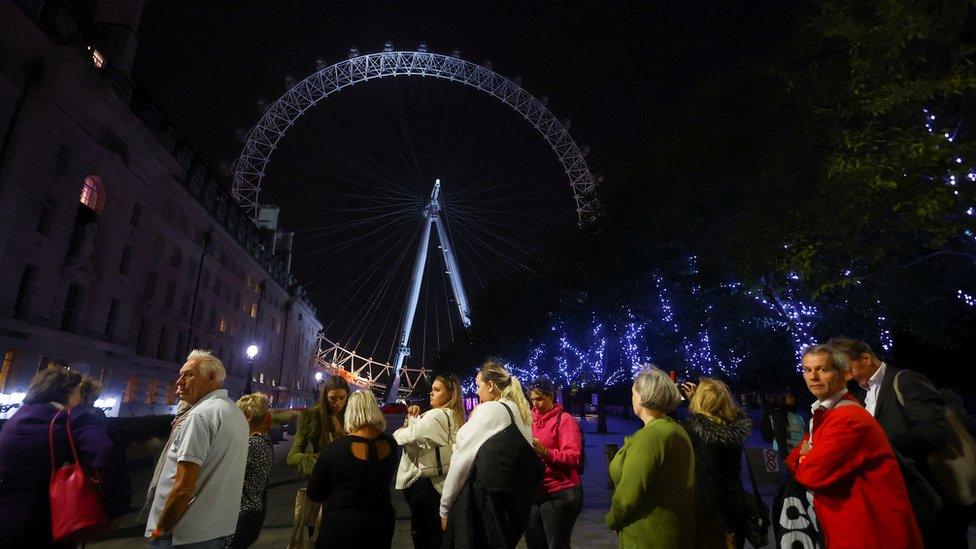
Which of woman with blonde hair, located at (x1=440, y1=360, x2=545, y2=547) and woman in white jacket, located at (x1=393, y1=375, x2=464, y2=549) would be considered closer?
woman with blonde hair, located at (x1=440, y1=360, x2=545, y2=547)

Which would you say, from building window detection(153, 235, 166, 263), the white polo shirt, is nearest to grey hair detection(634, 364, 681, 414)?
the white polo shirt

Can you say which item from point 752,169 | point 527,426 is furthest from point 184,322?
point 527,426

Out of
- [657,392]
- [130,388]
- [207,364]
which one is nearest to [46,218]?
[130,388]

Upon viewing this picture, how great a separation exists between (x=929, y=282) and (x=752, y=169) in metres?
5.21

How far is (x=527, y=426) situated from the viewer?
4.11 meters

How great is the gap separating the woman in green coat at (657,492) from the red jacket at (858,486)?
0.71 metres

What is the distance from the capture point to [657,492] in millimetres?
3264

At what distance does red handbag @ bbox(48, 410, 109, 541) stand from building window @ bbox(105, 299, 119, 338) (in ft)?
98.8

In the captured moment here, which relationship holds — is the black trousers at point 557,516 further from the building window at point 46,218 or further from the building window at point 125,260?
the building window at point 125,260

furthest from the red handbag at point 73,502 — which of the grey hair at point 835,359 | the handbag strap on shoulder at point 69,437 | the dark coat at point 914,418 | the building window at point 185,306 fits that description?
the building window at point 185,306

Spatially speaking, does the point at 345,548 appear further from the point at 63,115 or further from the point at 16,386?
the point at 63,115

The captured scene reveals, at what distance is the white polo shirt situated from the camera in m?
3.38

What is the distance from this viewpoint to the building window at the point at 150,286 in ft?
107

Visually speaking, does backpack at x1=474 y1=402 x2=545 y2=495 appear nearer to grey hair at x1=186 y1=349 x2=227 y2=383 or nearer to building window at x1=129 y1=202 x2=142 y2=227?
grey hair at x1=186 y1=349 x2=227 y2=383
